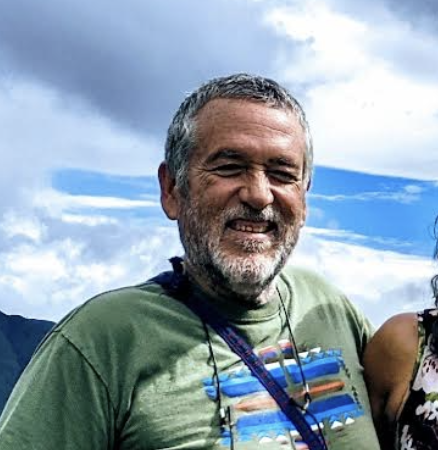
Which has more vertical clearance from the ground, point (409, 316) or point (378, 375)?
point (409, 316)

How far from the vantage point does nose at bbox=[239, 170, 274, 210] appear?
10.0ft

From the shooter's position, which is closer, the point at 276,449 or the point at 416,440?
the point at 276,449

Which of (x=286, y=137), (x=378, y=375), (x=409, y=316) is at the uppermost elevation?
(x=286, y=137)

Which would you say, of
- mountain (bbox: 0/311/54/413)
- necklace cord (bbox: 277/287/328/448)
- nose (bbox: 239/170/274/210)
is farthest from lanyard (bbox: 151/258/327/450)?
mountain (bbox: 0/311/54/413)

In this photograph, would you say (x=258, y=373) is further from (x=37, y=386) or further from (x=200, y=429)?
(x=37, y=386)

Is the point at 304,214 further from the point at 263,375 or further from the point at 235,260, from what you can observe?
the point at 263,375

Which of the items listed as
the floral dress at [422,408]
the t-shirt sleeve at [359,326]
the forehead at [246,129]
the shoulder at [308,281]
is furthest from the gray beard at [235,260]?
the floral dress at [422,408]

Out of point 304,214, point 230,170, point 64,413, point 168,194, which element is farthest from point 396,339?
point 64,413

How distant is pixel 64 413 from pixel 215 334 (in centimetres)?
57

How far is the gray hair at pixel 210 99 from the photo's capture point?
3.25 meters

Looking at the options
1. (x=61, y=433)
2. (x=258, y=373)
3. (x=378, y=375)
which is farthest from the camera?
(x=378, y=375)

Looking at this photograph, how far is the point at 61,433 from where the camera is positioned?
9.28ft

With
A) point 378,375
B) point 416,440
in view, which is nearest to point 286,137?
point 378,375

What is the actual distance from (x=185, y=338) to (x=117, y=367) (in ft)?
0.87
